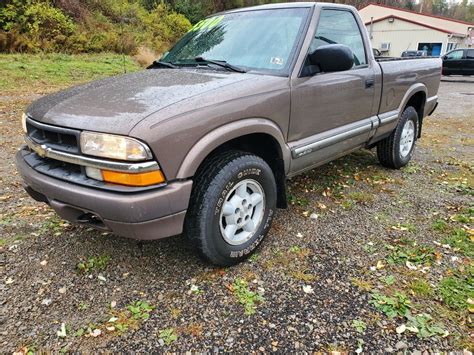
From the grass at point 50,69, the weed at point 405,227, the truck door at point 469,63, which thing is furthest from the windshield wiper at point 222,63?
the truck door at point 469,63

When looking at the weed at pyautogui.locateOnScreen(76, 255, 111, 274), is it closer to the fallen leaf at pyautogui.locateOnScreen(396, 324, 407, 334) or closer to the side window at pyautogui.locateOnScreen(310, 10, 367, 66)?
the fallen leaf at pyautogui.locateOnScreen(396, 324, 407, 334)

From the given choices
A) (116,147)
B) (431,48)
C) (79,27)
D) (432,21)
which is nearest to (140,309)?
(116,147)

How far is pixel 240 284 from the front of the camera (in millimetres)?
2562

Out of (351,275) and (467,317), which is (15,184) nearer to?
(351,275)

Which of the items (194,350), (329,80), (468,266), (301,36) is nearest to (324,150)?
(329,80)

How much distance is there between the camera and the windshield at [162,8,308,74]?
9.70 ft

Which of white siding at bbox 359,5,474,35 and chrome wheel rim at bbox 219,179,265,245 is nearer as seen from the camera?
chrome wheel rim at bbox 219,179,265,245

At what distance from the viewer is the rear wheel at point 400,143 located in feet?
14.8

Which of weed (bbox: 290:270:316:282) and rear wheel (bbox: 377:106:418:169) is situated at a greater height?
rear wheel (bbox: 377:106:418:169)

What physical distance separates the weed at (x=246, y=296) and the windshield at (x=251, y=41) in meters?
1.59

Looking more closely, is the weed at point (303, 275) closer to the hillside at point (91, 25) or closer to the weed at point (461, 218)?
the weed at point (461, 218)

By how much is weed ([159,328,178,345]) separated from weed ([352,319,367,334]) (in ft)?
3.42

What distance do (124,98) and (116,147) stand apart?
1.57 feet

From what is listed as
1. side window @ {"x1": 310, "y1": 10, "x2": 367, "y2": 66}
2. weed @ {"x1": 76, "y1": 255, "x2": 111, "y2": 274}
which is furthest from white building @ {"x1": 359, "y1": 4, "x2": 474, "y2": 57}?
weed @ {"x1": 76, "y1": 255, "x2": 111, "y2": 274}
